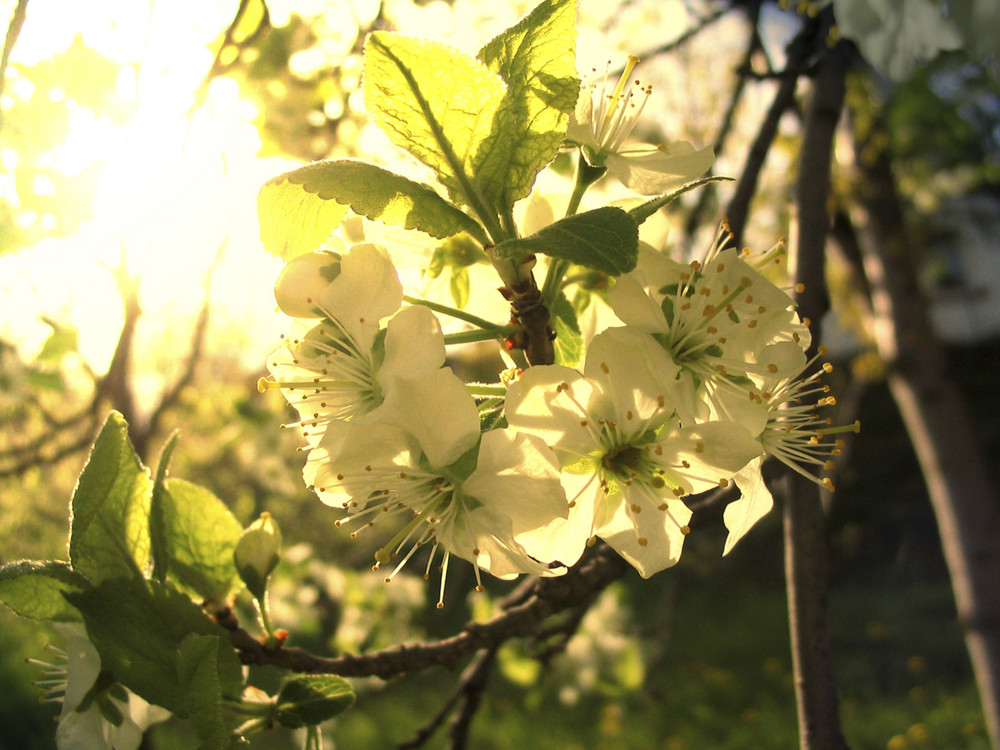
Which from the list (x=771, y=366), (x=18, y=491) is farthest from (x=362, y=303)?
(x=18, y=491)

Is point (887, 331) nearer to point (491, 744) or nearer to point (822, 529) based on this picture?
point (822, 529)

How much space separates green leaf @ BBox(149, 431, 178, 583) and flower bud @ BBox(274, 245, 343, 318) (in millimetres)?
202

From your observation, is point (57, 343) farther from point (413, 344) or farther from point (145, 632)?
point (413, 344)

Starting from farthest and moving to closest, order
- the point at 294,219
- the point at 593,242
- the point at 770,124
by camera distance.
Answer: the point at 770,124
the point at 294,219
the point at 593,242

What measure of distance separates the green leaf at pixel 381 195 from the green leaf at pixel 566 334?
6.1 inches

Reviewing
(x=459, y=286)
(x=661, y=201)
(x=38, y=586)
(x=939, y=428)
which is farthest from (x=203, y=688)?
(x=939, y=428)

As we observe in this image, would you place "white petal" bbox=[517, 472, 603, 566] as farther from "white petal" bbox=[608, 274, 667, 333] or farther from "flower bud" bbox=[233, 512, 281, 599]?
"flower bud" bbox=[233, 512, 281, 599]

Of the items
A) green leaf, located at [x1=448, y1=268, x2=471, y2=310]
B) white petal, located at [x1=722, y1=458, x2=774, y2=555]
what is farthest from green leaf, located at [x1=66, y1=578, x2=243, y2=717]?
white petal, located at [x1=722, y1=458, x2=774, y2=555]

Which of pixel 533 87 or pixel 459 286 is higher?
pixel 533 87

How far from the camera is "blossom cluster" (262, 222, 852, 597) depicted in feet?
2.10

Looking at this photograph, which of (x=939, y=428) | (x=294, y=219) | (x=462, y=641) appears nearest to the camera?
(x=294, y=219)

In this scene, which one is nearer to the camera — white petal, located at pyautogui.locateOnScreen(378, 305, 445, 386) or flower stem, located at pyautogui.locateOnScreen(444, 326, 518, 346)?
white petal, located at pyautogui.locateOnScreen(378, 305, 445, 386)

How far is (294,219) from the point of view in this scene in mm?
671

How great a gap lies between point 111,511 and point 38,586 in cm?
9
